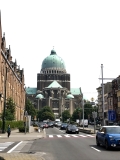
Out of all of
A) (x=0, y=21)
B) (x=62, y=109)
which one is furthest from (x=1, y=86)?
(x=62, y=109)

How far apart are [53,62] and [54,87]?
49.4ft

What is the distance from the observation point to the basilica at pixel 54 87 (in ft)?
546

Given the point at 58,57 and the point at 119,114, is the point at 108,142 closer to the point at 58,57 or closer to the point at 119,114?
the point at 119,114

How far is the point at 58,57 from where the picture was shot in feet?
566

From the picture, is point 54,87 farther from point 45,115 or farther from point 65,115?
point 45,115

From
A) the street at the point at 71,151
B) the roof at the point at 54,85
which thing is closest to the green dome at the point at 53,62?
the roof at the point at 54,85

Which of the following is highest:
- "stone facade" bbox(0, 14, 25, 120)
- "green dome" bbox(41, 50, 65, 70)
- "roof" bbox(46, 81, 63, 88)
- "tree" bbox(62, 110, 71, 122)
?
"green dome" bbox(41, 50, 65, 70)

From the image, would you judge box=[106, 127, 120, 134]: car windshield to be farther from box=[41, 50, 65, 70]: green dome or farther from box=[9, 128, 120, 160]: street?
box=[41, 50, 65, 70]: green dome

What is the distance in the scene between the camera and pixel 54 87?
16650 centimetres

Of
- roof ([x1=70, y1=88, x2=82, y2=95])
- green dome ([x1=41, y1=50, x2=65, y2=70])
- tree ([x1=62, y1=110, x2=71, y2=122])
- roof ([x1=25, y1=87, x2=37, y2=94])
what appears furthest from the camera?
roof ([x1=70, y1=88, x2=82, y2=95])

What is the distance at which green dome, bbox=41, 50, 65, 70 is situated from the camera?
552ft

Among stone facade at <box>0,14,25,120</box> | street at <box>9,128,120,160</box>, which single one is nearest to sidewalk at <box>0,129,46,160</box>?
street at <box>9,128,120,160</box>

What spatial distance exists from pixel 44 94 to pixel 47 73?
12.9 m

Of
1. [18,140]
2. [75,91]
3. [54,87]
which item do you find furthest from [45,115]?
[18,140]
